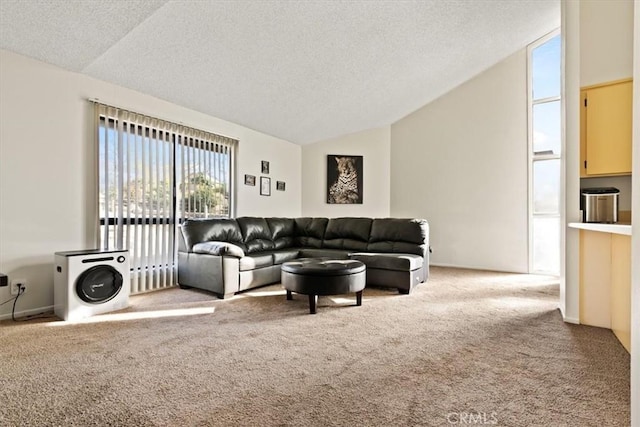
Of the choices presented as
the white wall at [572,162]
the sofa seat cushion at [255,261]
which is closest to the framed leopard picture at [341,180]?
the sofa seat cushion at [255,261]

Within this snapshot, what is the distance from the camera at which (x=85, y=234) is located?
3.49m

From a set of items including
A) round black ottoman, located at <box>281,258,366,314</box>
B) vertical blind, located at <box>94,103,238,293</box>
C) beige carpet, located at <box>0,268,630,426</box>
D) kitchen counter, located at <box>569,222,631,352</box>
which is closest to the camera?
beige carpet, located at <box>0,268,630,426</box>

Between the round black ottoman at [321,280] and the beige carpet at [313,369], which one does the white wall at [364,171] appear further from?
the beige carpet at [313,369]

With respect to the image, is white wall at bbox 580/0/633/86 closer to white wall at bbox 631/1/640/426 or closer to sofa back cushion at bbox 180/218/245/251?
white wall at bbox 631/1/640/426

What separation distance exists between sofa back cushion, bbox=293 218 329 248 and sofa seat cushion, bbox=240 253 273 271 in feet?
3.88

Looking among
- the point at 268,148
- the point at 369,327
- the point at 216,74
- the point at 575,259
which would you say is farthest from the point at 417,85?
the point at 369,327

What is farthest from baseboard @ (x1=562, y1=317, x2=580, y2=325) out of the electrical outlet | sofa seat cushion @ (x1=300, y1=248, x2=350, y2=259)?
the electrical outlet

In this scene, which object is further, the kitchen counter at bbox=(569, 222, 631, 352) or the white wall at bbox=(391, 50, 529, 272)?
the white wall at bbox=(391, 50, 529, 272)

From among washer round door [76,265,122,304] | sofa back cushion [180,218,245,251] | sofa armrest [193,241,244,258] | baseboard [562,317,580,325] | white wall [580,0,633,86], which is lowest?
baseboard [562,317,580,325]

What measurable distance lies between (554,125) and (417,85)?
2.32m

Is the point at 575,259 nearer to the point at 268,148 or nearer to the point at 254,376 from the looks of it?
the point at 254,376

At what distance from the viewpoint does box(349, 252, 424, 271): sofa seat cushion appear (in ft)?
13.0

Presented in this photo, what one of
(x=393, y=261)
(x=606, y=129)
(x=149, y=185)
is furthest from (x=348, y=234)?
(x=606, y=129)

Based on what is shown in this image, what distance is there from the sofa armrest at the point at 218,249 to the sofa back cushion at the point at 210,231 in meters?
0.17
